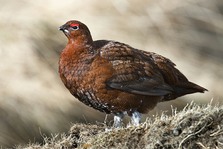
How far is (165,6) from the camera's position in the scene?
47.0ft

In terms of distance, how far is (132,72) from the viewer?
333 inches

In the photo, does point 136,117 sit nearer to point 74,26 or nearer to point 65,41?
point 74,26

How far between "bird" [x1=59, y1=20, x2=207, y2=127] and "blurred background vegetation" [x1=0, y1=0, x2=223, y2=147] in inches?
145

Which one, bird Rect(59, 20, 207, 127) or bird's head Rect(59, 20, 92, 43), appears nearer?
bird Rect(59, 20, 207, 127)

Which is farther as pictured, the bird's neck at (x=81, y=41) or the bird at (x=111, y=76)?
the bird's neck at (x=81, y=41)

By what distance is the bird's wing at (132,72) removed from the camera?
834cm

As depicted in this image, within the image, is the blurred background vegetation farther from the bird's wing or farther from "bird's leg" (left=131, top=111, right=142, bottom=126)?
"bird's leg" (left=131, top=111, right=142, bottom=126)

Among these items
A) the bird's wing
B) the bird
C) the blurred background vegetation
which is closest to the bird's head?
the bird

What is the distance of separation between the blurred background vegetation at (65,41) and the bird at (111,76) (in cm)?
369

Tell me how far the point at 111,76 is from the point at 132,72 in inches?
11.7

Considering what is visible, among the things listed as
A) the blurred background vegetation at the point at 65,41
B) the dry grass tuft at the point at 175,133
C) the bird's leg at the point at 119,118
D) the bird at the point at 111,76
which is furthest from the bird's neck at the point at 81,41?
the blurred background vegetation at the point at 65,41

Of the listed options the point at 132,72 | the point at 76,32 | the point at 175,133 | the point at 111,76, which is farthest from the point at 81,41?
the point at 175,133

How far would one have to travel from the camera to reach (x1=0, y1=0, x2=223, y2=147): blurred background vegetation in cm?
1248

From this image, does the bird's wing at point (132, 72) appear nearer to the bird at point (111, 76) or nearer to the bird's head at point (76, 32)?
the bird at point (111, 76)
